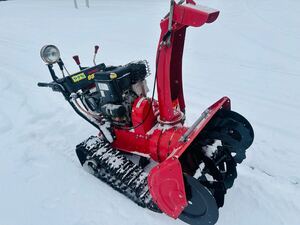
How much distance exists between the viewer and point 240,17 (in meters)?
13.1

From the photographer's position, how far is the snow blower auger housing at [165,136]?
96.8 inches

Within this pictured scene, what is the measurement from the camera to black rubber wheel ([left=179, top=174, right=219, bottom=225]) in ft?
7.80

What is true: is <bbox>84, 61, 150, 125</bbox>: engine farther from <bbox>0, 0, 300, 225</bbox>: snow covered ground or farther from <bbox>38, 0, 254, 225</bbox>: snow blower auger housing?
<bbox>0, 0, 300, 225</bbox>: snow covered ground

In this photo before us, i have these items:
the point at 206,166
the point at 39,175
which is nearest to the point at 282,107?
the point at 206,166

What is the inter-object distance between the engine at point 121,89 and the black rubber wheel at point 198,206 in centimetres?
125

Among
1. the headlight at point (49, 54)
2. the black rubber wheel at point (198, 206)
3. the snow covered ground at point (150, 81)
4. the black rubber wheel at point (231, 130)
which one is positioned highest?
the headlight at point (49, 54)

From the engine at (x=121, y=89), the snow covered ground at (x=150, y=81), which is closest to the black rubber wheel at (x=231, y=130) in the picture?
the snow covered ground at (x=150, y=81)

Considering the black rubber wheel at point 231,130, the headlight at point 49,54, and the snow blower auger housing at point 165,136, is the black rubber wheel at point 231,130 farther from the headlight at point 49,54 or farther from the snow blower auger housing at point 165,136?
the headlight at point 49,54

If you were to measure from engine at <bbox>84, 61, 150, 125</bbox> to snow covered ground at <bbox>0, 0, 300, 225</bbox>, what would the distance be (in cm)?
92

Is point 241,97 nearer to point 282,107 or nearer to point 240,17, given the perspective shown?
point 282,107

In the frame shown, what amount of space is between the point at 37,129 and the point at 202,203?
3255 millimetres

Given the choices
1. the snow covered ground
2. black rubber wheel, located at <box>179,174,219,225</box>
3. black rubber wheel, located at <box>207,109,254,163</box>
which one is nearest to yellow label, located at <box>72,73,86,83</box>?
the snow covered ground

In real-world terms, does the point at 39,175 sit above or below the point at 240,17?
above

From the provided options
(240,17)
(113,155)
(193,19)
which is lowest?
(240,17)
